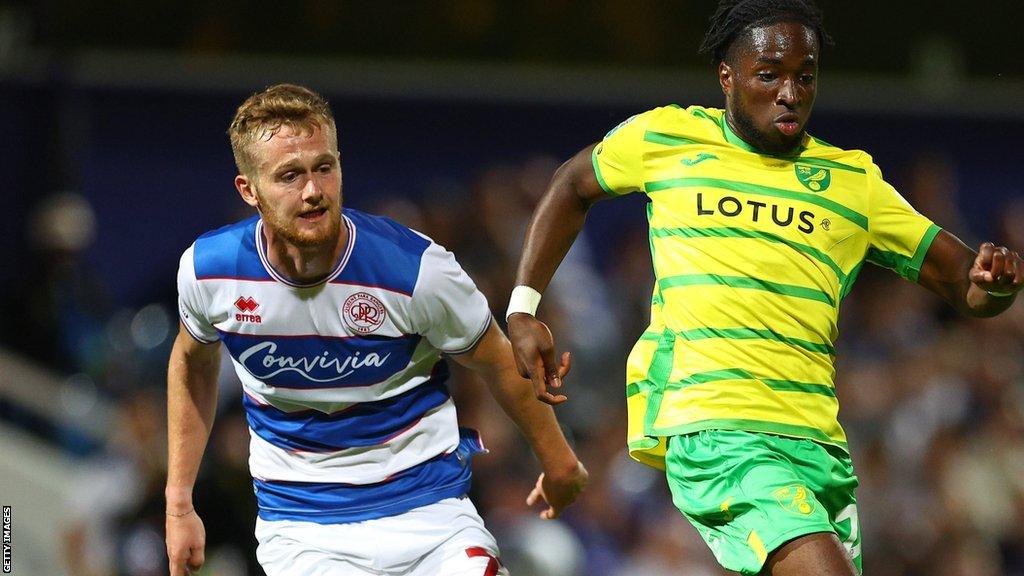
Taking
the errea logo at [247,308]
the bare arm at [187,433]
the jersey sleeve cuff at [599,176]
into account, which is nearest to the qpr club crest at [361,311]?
the errea logo at [247,308]

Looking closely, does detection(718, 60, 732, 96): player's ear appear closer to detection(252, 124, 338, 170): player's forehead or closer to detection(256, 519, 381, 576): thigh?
detection(252, 124, 338, 170): player's forehead

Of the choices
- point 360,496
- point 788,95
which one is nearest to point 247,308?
point 360,496

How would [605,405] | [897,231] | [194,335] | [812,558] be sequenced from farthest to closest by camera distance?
[605,405] → [194,335] → [897,231] → [812,558]

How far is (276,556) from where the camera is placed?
14.6 feet

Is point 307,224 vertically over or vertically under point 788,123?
under

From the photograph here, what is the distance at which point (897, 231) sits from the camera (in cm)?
416

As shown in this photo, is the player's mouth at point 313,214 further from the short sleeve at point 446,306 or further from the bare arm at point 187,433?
the bare arm at point 187,433

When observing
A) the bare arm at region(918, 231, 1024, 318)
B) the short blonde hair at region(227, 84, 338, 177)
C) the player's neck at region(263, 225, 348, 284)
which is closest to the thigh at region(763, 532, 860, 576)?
the bare arm at region(918, 231, 1024, 318)

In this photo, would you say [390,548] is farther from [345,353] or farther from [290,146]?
[290,146]

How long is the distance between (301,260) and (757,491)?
141 cm

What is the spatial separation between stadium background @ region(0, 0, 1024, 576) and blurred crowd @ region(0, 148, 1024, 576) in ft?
0.06

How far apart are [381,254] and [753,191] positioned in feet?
3.47

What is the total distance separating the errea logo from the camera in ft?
14.1

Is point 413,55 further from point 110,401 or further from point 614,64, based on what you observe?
point 110,401
